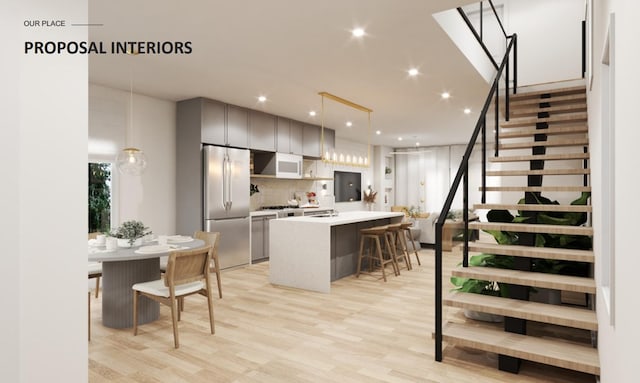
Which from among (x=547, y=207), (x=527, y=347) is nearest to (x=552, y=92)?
(x=547, y=207)

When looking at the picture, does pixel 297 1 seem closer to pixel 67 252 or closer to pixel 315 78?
pixel 315 78

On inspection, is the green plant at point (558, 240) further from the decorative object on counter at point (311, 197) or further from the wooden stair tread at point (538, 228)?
the decorative object on counter at point (311, 197)

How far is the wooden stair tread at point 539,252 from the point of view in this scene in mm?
2991

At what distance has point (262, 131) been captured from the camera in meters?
7.17

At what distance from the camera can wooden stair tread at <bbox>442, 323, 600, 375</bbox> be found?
249 centimetres

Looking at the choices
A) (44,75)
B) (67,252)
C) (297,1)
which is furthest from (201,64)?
(67,252)

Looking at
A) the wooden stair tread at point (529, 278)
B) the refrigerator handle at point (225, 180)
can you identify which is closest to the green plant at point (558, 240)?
the wooden stair tread at point (529, 278)

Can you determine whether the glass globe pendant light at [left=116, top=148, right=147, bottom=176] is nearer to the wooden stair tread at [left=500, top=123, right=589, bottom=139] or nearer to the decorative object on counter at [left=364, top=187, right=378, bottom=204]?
the wooden stair tread at [left=500, top=123, right=589, bottom=139]

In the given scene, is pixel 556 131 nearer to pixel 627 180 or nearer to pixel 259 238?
pixel 627 180

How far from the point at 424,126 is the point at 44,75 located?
27.0 feet

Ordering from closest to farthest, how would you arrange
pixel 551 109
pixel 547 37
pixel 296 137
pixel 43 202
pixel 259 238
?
pixel 43 202, pixel 551 109, pixel 547 37, pixel 259 238, pixel 296 137

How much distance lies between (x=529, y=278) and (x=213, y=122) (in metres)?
5.01

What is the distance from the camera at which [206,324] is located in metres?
3.81

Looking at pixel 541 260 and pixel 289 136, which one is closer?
pixel 541 260
